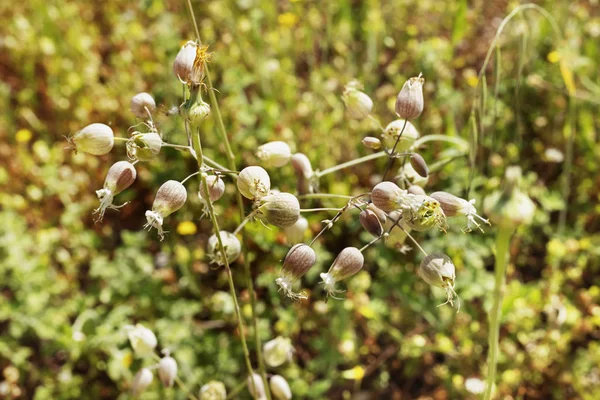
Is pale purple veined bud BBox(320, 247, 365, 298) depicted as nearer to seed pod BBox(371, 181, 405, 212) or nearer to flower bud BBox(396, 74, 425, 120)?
seed pod BBox(371, 181, 405, 212)

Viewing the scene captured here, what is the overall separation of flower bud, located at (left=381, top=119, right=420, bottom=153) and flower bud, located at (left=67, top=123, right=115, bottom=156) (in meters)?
0.53

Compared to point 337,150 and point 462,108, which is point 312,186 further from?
point 462,108

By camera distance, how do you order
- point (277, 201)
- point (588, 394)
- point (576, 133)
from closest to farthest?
point (277, 201) < point (588, 394) < point (576, 133)

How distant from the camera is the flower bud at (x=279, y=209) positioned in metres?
0.94

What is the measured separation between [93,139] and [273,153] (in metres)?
0.36

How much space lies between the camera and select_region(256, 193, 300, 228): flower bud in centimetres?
94

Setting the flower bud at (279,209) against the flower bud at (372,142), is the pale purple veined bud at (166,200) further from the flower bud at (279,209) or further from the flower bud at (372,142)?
the flower bud at (372,142)

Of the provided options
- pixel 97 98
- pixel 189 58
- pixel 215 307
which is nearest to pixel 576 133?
pixel 215 307

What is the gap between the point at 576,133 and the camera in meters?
2.47

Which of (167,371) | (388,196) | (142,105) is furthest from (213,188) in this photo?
(167,371)

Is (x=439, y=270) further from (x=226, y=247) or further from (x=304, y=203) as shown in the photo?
(x=304, y=203)

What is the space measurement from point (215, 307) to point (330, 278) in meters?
1.15

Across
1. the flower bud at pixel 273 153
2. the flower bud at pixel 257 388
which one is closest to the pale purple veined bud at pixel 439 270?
the flower bud at pixel 273 153

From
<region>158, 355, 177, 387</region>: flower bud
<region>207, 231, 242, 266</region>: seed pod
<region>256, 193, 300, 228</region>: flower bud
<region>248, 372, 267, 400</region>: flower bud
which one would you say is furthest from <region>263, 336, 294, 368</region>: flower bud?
<region>256, 193, 300, 228</region>: flower bud
